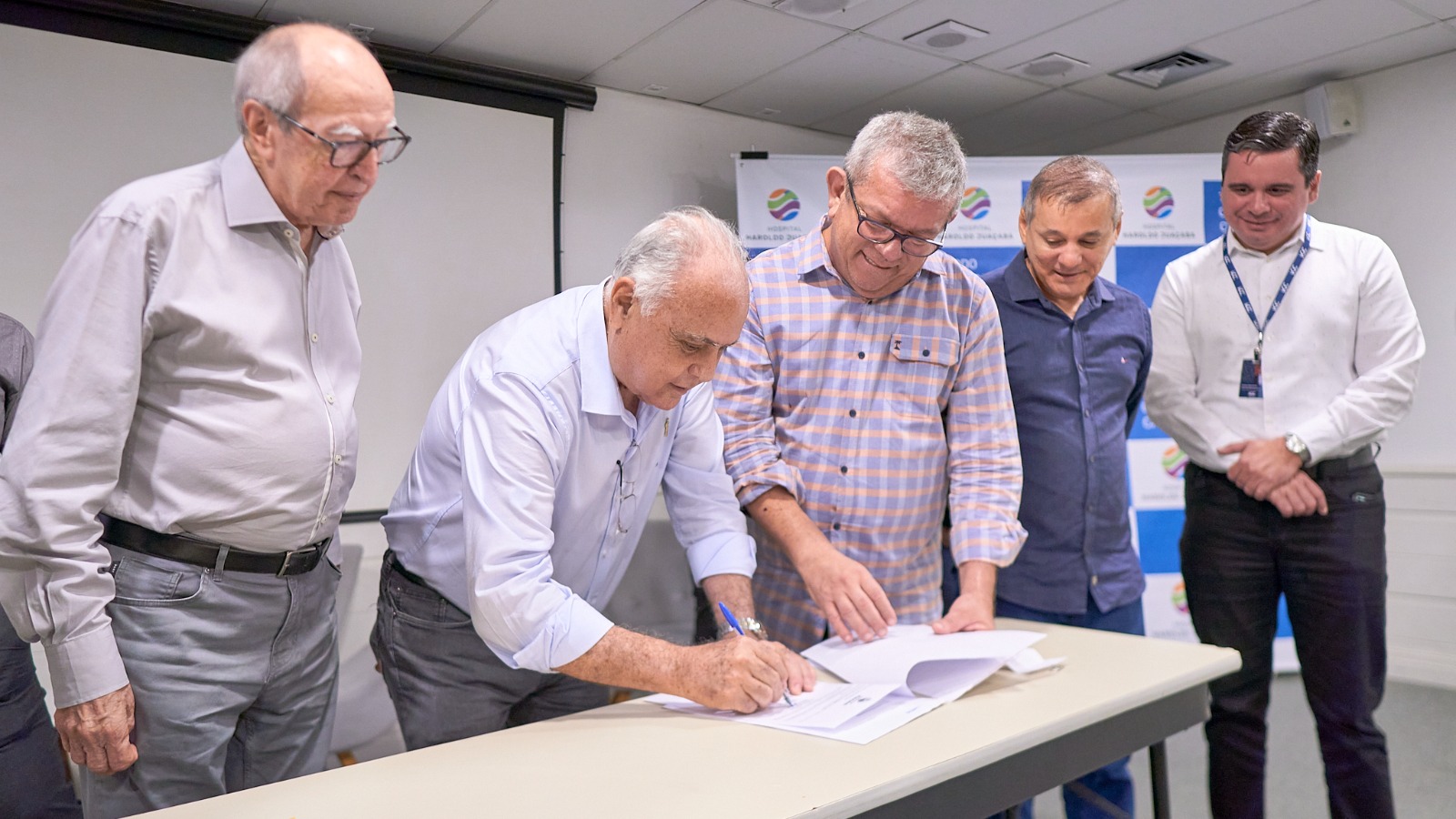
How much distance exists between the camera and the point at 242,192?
4.52 ft

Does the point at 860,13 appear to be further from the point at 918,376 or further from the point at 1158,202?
the point at 918,376

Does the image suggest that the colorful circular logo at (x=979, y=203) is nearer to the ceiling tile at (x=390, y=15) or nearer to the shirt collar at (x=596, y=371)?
the ceiling tile at (x=390, y=15)

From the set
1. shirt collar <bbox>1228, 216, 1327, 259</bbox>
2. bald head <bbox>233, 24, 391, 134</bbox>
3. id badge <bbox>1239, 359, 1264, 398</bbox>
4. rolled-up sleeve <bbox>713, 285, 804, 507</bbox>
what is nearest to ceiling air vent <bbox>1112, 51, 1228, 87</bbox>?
shirt collar <bbox>1228, 216, 1327, 259</bbox>

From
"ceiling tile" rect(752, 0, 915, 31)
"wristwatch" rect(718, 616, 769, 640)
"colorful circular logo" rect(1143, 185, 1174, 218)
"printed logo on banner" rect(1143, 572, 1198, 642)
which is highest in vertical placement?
"ceiling tile" rect(752, 0, 915, 31)

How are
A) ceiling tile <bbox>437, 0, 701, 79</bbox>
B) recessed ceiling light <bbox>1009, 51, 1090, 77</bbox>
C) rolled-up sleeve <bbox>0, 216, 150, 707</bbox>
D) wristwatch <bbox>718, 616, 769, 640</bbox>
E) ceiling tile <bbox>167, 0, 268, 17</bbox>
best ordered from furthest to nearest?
recessed ceiling light <bbox>1009, 51, 1090, 77</bbox> → ceiling tile <bbox>437, 0, 701, 79</bbox> → ceiling tile <bbox>167, 0, 268, 17</bbox> → wristwatch <bbox>718, 616, 769, 640</bbox> → rolled-up sleeve <bbox>0, 216, 150, 707</bbox>

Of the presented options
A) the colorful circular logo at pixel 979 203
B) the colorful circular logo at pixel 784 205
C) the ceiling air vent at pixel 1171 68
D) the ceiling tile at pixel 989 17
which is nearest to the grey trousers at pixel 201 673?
the ceiling tile at pixel 989 17

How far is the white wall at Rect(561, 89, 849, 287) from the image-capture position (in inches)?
191

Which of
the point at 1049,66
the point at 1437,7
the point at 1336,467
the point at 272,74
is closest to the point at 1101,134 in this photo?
the point at 1049,66

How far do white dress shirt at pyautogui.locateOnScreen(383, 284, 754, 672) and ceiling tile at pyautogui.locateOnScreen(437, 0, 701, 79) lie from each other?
101 inches

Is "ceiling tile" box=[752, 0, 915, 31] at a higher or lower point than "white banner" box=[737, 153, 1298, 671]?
higher

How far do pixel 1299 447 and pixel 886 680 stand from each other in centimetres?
123

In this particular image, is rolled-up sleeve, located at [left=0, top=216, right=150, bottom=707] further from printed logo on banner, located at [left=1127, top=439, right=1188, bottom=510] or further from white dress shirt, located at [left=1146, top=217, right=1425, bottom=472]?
printed logo on banner, located at [left=1127, top=439, right=1188, bottom=510]

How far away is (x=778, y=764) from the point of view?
1204mm

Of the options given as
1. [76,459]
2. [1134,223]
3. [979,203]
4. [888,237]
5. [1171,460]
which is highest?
[979,203]
